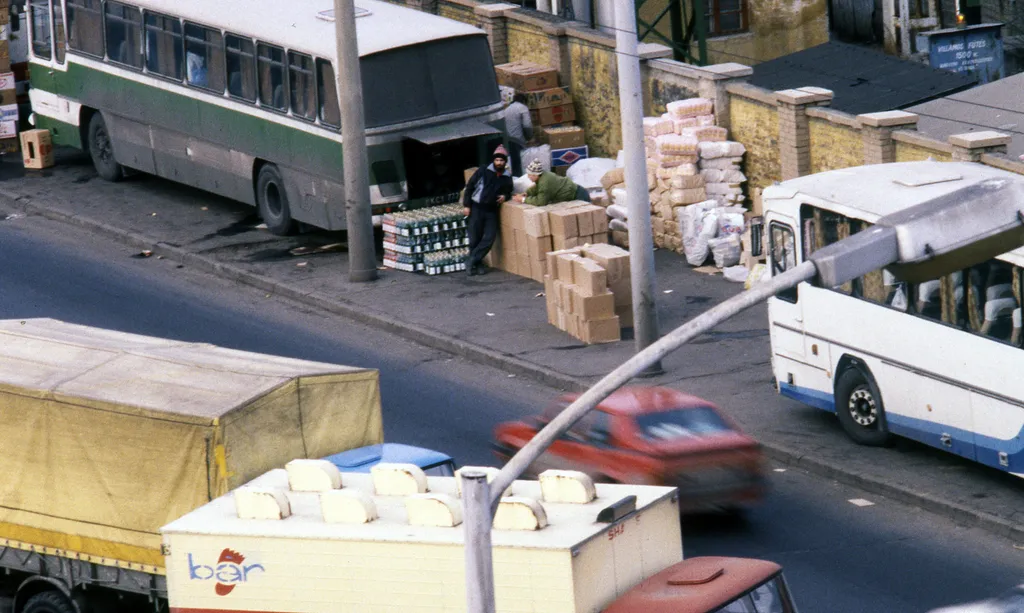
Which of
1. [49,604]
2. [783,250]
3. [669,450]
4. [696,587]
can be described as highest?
[696,587]

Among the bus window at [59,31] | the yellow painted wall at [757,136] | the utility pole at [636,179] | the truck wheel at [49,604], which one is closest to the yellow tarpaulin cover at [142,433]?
the truck wheel at [49,604]

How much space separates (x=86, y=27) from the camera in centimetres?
3050

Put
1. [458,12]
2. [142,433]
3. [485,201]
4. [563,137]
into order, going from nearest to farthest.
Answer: [142,433] → [485,201] → [563,137] → [458,12]

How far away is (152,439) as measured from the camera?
13.8 metres

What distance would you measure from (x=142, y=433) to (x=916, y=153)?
505 inches

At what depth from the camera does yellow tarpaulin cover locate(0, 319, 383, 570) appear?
44.9 ft

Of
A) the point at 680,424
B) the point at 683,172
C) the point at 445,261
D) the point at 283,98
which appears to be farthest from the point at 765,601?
the point at 283,98

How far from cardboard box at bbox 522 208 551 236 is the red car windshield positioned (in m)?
8.81

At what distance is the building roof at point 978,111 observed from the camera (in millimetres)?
25875

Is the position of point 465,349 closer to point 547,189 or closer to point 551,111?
point 547,189

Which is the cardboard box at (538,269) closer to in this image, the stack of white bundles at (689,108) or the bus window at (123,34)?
the stack of white bundles at (689,108)

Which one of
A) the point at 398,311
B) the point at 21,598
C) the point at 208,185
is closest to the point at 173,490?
the point at 21,598

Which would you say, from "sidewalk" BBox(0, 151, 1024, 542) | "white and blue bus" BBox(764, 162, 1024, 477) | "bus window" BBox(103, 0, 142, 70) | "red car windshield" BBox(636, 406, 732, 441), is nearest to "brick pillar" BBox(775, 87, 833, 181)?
"sidewalk" BBox(0, 151, 1024, 542)

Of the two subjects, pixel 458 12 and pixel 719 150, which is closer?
pixel 719 150
